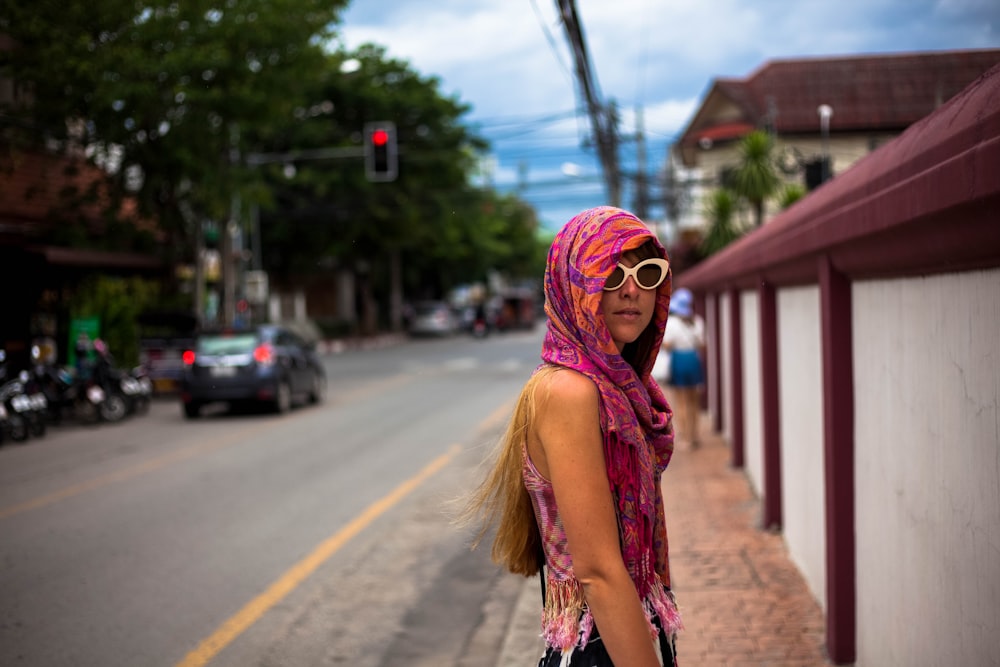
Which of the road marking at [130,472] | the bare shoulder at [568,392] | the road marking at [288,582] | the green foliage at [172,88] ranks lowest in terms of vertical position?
the road marking at [288,582]

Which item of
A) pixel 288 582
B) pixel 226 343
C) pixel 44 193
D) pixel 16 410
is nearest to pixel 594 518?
pixel 288 582

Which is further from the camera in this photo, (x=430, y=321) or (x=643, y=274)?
(x=430, y=321)

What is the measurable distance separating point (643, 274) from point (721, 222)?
24703 mm

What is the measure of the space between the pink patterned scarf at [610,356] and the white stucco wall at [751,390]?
21.7 feet

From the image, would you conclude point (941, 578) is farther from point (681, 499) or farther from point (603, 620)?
point (681, 499)

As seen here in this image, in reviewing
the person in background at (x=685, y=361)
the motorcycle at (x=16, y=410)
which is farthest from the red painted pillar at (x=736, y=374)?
the motorcycle at (x=16, y=410)

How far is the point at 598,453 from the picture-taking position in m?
2.12

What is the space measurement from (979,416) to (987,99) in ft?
3.06

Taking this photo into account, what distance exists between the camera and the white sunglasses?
222cm

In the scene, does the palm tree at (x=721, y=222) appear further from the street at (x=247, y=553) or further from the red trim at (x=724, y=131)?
the street at (x=247, y=553)

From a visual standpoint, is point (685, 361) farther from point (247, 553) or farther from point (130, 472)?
point (130, 472)

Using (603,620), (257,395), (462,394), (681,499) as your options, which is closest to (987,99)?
(603,620)

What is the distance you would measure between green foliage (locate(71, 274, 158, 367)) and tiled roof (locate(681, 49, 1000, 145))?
15.2 m

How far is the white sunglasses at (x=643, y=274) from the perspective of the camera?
7.30 feet
